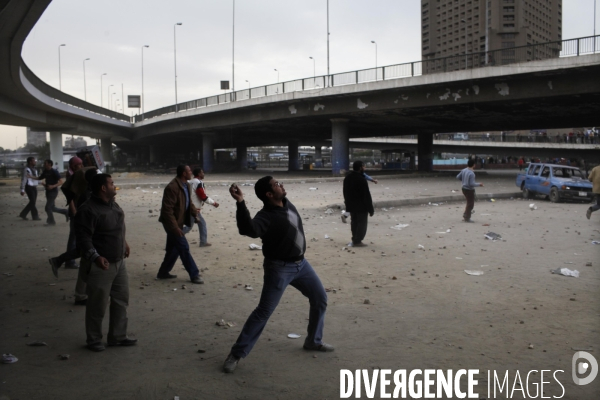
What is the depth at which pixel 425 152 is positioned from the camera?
54.0 metres

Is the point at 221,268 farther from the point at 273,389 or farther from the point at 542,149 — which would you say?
the point at 542,149

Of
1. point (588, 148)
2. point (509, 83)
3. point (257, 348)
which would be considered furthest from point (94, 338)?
point (588, 148)

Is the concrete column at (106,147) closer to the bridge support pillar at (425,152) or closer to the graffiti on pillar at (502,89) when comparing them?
the bridge support pillar at (425,152)

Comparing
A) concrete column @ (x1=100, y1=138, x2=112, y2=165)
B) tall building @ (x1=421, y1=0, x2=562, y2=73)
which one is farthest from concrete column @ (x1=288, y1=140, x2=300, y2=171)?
concrete column @ (x1=100, y1=138, x2=112, y2=165)

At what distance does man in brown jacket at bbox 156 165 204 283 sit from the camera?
24.7 ft

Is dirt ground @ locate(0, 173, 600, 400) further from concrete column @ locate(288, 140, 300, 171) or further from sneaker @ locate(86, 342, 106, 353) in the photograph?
concrete column @ locate(288, 140, 300, 171)

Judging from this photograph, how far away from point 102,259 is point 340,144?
123ft

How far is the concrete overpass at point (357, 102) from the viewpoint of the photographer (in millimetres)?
26094

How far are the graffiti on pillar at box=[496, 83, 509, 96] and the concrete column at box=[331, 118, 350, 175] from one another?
44.8 ft

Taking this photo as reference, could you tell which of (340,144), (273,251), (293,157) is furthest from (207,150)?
(273,251)

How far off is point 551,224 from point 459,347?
10.3 m

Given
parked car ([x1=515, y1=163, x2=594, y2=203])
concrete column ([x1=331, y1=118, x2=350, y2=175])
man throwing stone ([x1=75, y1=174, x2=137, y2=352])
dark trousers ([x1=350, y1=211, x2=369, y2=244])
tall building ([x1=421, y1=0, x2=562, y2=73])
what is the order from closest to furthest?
man throwing stone ([x1=75, y1=174, x2=137, y2=352]), dark trousers ([x1=350, y1=211, x2=369, y2=244]), parked car ([x1=515, y1=163, x2=594, y2=203]), concrete column ([x1=331, y1=118, x2=350, y2=175]), tall building ([x1=421, y1=0, x2=562, y2=73])

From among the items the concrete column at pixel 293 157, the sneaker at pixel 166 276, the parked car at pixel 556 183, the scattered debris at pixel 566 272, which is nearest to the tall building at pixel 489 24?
the concrete column at pixel 293 157

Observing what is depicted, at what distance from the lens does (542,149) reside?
71.0 m
